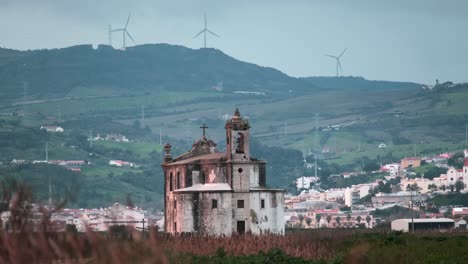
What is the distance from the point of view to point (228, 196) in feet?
285

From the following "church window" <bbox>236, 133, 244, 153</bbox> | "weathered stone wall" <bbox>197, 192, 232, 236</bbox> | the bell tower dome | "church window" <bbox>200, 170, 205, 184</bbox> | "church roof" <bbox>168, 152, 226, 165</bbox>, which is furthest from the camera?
"church roof" <bbox>168, 152, 226, 165</bbox>

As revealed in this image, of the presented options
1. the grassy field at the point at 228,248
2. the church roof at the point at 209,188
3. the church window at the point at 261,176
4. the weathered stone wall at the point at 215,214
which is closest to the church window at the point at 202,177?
Answer: the church roof at the point at 209,188

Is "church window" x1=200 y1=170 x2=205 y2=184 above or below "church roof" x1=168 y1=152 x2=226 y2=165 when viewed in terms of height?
below

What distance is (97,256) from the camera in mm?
32031

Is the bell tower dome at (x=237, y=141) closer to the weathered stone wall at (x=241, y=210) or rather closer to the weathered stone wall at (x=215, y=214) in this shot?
the weathered stone wall at (x=241, y=210)

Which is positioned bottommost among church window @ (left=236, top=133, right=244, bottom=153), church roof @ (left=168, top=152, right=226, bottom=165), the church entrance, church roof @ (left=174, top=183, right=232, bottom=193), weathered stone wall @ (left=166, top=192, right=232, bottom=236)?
the church entrance

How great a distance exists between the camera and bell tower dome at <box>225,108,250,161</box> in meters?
88.3

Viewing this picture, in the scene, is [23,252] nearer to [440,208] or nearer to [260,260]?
[260,260]

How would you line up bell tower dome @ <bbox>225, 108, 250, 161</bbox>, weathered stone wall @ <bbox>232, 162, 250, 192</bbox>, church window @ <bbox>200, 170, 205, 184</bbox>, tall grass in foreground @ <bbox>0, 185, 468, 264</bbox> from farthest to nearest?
1. church window @ <bbox>200, 170, 205, 184</bbox>
2. bell tower dome @ <bbox>225, 108, 250, 161</bbox>
3. weathered stone wall @ <bbox>232, 162, 250, 192</bbox>
4. tall grass in foreground @ <bbox>0, 185, 468, 264</bbox>

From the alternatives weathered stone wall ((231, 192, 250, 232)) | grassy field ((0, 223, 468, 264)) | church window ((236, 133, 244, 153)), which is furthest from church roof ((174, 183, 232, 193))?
grassy field ((0, 223, 468, 264))

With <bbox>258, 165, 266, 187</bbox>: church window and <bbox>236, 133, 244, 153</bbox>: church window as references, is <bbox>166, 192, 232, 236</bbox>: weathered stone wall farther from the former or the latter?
<bbox>236, 133, 244, 153</bbox>: church window

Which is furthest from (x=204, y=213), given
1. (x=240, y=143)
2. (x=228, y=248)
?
(x=228, y=248)

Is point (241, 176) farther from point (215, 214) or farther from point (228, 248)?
point (228, 248)

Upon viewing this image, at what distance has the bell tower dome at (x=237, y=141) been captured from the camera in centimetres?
8831
